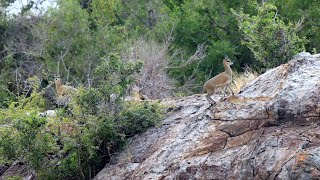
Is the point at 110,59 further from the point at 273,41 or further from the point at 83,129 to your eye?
the point at 273,41

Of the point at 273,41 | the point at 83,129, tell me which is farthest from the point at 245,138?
the point at 273,41

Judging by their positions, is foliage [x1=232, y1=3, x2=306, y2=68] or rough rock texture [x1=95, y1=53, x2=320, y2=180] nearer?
rough rock texture [x1=95, y1=53, x2=320, y2=180]

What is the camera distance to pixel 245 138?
16.0 metres

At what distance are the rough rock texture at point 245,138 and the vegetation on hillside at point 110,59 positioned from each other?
85 cm

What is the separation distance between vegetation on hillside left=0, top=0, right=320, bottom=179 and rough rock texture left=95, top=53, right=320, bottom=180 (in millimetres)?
855

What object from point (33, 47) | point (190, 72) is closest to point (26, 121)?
point (190, 72)

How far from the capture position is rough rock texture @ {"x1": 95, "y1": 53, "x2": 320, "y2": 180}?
14.8 m

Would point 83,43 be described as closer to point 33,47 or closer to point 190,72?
point 33,47

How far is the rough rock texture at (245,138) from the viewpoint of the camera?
14.8 m

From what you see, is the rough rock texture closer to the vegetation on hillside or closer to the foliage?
the vegetation on hillside

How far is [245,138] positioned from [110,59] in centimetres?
449

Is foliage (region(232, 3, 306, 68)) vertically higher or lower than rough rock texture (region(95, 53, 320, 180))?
higher

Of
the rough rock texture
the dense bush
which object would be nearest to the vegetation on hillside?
the dense bush

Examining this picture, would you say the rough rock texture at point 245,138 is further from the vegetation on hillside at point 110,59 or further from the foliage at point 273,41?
the foliage at point 273,41
